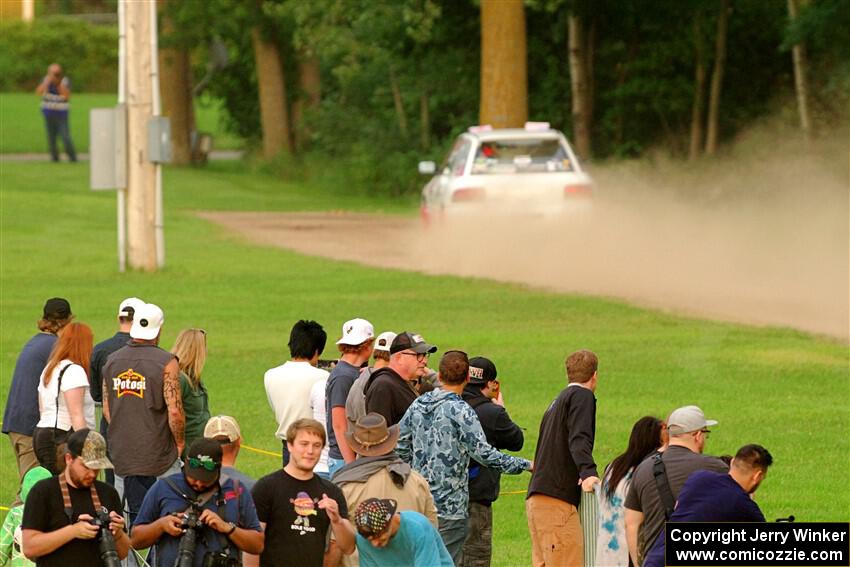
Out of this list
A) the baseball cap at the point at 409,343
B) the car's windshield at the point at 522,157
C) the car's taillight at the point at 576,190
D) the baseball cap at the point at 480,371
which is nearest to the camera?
the baseball cap at the point at 409,343

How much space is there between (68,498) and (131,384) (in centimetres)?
234

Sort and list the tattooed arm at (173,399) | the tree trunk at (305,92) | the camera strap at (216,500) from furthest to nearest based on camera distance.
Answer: the tree trunk at (305,92), the tattooed arm at (173,399), the camera strap at (216,500)

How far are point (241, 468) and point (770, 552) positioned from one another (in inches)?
237

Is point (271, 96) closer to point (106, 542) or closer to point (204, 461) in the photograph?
point (204, 461)

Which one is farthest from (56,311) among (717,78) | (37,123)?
(37,123)

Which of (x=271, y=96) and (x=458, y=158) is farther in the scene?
(x=271, y=96)

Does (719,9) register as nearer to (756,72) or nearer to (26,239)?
(756,72)

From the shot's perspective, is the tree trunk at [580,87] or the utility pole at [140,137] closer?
the utility pole at [140,137]

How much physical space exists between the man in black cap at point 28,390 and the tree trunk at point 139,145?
16.0 metres

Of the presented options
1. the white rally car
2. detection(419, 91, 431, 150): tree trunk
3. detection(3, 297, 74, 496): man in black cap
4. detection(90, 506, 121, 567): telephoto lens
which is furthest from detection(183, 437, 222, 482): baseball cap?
detection(419, 91, 431, 150): tree trunk

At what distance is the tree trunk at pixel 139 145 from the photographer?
90.1ft

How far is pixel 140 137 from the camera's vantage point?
90.9ft

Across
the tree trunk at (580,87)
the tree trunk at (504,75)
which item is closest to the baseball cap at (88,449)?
the tree trunk at (504,75)

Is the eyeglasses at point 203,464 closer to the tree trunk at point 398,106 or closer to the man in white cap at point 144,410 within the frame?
the man in white cap at point 144,410
